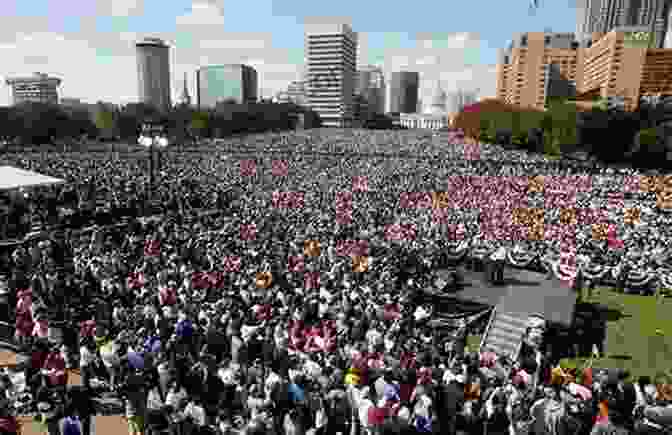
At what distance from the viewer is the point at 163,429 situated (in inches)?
287

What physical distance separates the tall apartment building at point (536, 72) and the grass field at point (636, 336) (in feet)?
509

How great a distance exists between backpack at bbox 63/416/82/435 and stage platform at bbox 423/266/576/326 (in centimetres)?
1049

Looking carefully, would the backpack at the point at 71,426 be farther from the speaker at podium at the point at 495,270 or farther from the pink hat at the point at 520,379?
the speaker at podium at the point at 495,270

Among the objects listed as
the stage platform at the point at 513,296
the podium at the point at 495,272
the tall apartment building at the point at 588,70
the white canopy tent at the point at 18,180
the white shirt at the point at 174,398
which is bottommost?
the stage platform at the point at 513,296

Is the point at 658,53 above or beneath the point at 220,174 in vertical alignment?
above

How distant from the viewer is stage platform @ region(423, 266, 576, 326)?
13477 millimetres

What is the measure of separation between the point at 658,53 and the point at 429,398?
180 m

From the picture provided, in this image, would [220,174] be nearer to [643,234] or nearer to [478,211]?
[478,211]

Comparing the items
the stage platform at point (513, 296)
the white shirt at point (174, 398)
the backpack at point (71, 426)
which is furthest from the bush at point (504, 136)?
the backpack at point (71, 426)

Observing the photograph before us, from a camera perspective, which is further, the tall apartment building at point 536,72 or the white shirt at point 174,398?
the tall apartment building at point 536,72

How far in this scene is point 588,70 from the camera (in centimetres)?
16712

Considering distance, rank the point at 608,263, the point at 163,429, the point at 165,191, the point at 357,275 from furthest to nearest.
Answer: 1. the point at 165,191
2. the point at 608,263
3. the point at 357,275
4. the point at 163,429

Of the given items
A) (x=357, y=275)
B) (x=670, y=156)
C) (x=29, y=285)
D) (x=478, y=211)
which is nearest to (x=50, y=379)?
(x=29, y=285)

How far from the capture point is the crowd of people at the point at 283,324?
25.0ft
